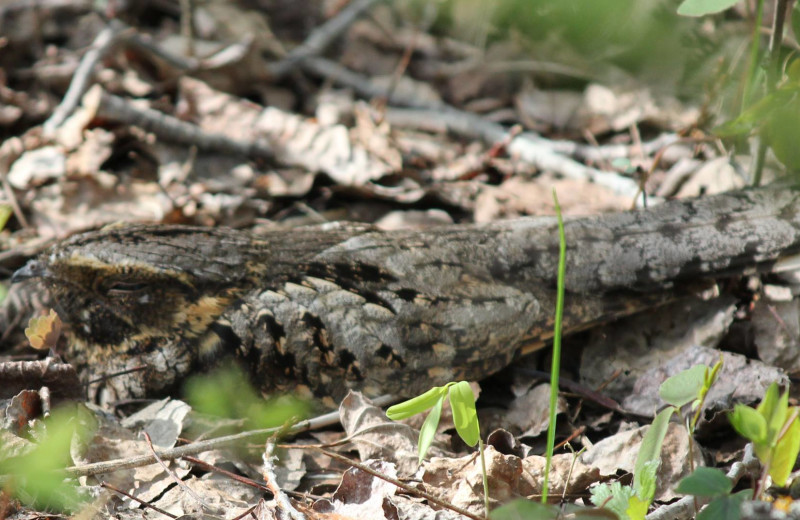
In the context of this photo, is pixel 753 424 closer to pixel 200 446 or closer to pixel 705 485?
pixel 705 485

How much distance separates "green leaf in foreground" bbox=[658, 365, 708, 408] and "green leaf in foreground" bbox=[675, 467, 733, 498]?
209mm

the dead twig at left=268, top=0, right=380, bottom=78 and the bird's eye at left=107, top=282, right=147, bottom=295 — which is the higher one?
the dead twig at left=268, top=0, right=380, bottom=78

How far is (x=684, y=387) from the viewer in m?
1.74

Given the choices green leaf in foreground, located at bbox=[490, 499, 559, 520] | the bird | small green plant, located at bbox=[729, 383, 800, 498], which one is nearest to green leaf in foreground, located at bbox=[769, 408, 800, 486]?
small green plant, located at bbox=[729, 383, 800, 498]

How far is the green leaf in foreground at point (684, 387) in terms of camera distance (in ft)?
5.64

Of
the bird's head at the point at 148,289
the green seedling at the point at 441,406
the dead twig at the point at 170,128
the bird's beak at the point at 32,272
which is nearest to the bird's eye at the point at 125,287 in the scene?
the bird's head at the point at 148,289

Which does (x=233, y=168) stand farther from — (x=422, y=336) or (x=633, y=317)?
(x=633, y=317)

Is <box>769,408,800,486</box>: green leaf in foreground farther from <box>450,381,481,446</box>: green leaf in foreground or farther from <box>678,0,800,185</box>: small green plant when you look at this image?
<box>678,0,800,185</box>: small green plant

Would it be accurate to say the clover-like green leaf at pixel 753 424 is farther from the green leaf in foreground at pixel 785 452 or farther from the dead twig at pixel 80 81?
the dead twig at pixel 80 81

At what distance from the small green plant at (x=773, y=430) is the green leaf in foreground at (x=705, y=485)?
107 mm

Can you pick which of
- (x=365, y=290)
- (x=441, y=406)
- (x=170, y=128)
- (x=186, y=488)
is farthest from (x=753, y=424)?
(x=170, y=128)

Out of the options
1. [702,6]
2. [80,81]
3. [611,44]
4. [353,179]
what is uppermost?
[702,6]

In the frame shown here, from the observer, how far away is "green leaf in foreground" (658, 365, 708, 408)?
172 cm

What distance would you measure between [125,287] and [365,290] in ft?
2.76
